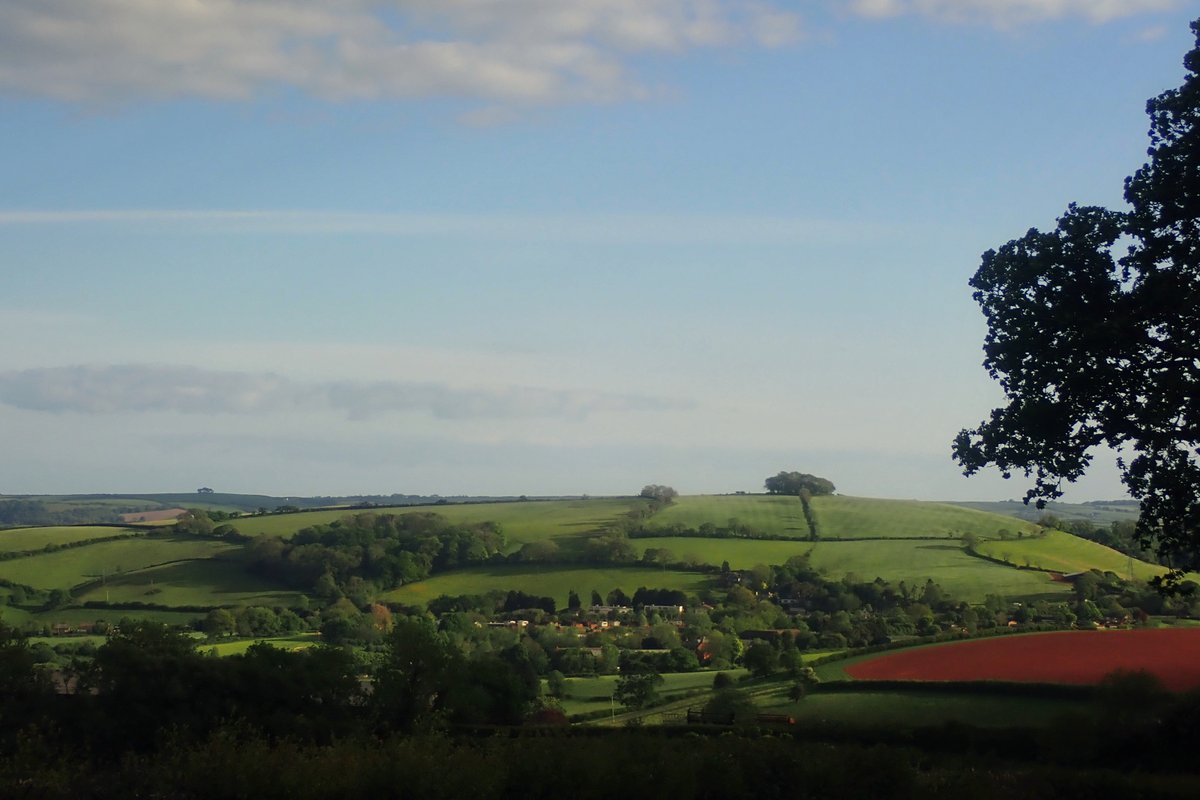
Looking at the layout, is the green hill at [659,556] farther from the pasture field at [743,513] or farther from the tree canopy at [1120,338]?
the tree canopy at [1120,338]

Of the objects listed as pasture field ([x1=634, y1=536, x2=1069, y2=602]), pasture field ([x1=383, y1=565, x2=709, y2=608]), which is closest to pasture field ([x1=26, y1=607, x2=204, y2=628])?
pasture field ([x1=383, y1=565, x2=709, y2=608])

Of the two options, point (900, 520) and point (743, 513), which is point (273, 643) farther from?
point (900, 520)

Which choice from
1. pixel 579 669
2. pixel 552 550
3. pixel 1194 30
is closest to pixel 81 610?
pixel 552 550

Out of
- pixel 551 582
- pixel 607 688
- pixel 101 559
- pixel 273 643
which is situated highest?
pixel 101 559

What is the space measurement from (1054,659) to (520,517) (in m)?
100

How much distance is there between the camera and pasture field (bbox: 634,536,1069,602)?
287 ft

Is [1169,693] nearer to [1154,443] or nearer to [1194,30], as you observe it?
[1154,443]

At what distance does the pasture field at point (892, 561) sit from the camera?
87.5 m

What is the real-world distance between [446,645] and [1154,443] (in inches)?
1060

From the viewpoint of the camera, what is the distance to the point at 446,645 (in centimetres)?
4322

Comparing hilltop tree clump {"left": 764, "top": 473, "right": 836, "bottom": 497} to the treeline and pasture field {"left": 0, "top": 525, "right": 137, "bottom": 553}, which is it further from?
pasture field {"left": 0, "top": 525, "right": 137, "bottom": 553}

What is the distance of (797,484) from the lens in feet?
527

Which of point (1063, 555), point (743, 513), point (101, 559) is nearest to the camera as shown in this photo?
point (1063, 555)

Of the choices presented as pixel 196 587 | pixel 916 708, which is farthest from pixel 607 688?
pixel 196 587
